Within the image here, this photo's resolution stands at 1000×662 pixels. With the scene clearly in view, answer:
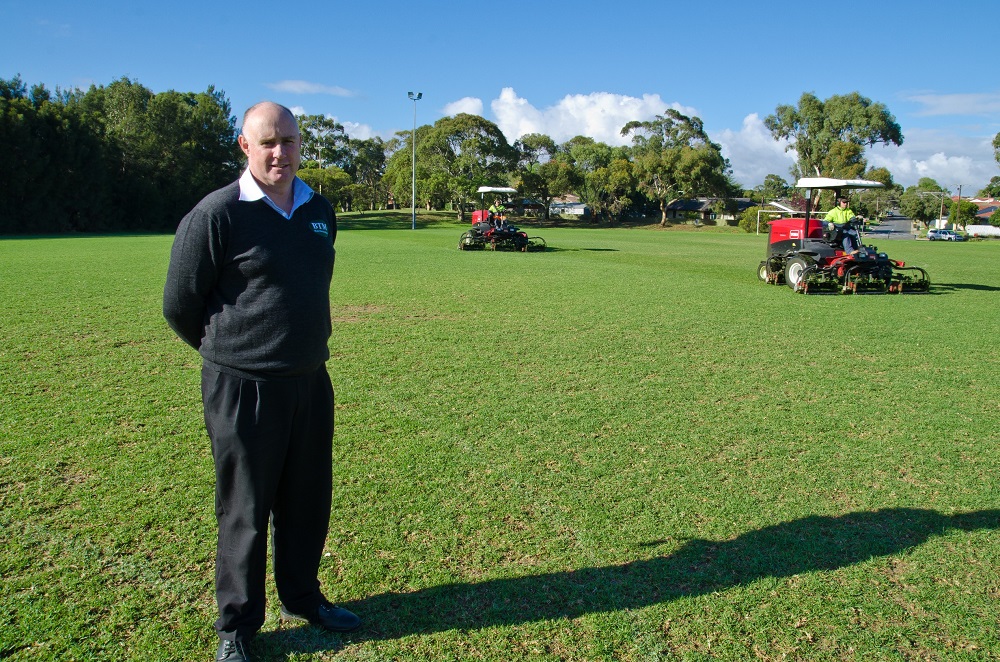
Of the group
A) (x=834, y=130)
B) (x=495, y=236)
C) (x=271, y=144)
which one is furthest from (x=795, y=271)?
(x=834, y=130)

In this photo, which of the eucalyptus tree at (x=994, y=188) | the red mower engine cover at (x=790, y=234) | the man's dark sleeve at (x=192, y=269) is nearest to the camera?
the man's dark sleeve at (x=192, y=269)

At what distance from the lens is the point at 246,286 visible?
2.53 m

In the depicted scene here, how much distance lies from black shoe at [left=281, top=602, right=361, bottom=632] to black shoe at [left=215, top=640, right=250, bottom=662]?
311 millimetres

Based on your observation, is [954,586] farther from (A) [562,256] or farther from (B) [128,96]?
(B) [128,96]

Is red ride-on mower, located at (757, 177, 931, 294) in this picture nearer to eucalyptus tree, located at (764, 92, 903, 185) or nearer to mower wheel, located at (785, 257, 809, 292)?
mower wheel, located at (785, 257, 809, 292)

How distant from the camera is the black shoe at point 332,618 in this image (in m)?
2.85

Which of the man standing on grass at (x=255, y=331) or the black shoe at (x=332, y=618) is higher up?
the man standing on grass at (x=255, y=331)

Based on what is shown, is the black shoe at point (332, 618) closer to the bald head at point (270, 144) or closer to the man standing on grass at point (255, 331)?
the man standing on grass at point (255, 331)

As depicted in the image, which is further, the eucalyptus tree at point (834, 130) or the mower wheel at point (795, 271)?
the eucalyptus tree at point (834, 130)

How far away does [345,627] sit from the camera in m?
2.84

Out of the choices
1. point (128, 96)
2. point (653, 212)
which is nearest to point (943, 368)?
point (128, 96)

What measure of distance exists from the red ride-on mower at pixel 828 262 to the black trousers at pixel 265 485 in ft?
41.5

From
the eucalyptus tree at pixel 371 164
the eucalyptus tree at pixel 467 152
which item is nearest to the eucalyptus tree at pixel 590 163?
the eucalyptus tree at pixel 467 152

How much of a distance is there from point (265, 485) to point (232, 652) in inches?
24.2
